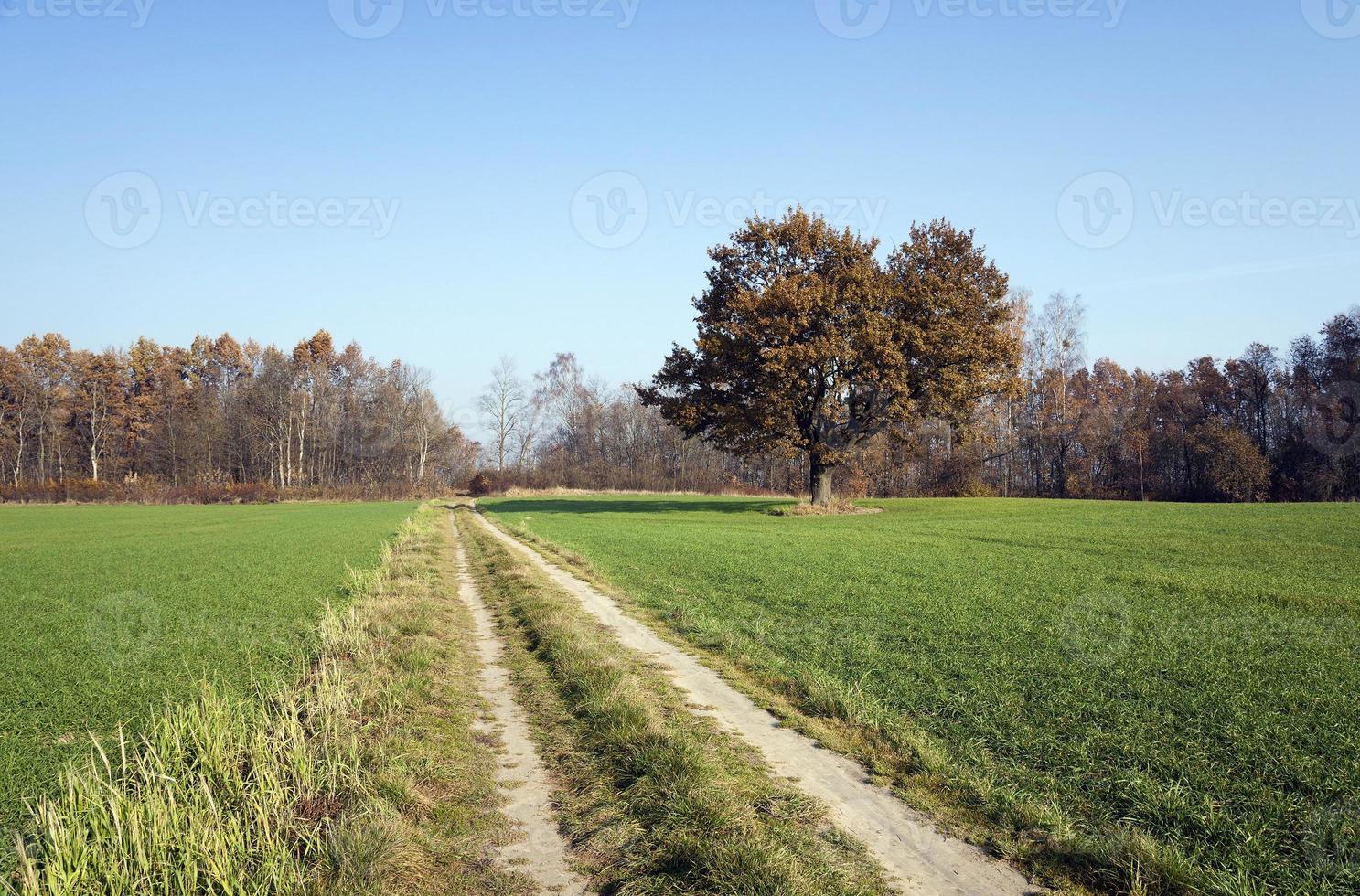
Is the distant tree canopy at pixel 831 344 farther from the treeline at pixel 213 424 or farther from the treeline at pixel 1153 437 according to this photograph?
the treeline at pixel 213 424

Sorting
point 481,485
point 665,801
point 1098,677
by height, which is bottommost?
point 1098,677

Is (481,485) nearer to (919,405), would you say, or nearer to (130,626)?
(919,405)

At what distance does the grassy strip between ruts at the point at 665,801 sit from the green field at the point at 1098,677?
1060 millimetres

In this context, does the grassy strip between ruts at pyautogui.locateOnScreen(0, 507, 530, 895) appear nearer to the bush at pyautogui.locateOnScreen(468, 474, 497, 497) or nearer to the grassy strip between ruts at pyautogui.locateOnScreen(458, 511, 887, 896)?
the grassy strip between ruts at pyautogui.locateOnScreen(458, 511, 887, 896)

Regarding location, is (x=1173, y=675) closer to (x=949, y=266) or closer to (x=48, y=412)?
(x=949, y=266)

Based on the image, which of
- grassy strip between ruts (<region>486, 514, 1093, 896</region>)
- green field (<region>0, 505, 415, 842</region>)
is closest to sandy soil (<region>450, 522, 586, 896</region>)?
grassy strip between ruts (<region>486, 514, 1093, 896</region>)

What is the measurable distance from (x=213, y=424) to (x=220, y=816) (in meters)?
84.2

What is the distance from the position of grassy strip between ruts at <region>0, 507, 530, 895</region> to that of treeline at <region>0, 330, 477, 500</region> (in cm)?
7261

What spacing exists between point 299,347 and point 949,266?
75.5 metres

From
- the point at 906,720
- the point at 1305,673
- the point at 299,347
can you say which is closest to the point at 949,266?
the point at 1305,673

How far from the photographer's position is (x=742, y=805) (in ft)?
15.4

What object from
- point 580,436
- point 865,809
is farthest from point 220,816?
point 580,436

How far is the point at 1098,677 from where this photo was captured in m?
7.46

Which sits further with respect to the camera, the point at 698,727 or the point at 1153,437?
the point at 1153,437
